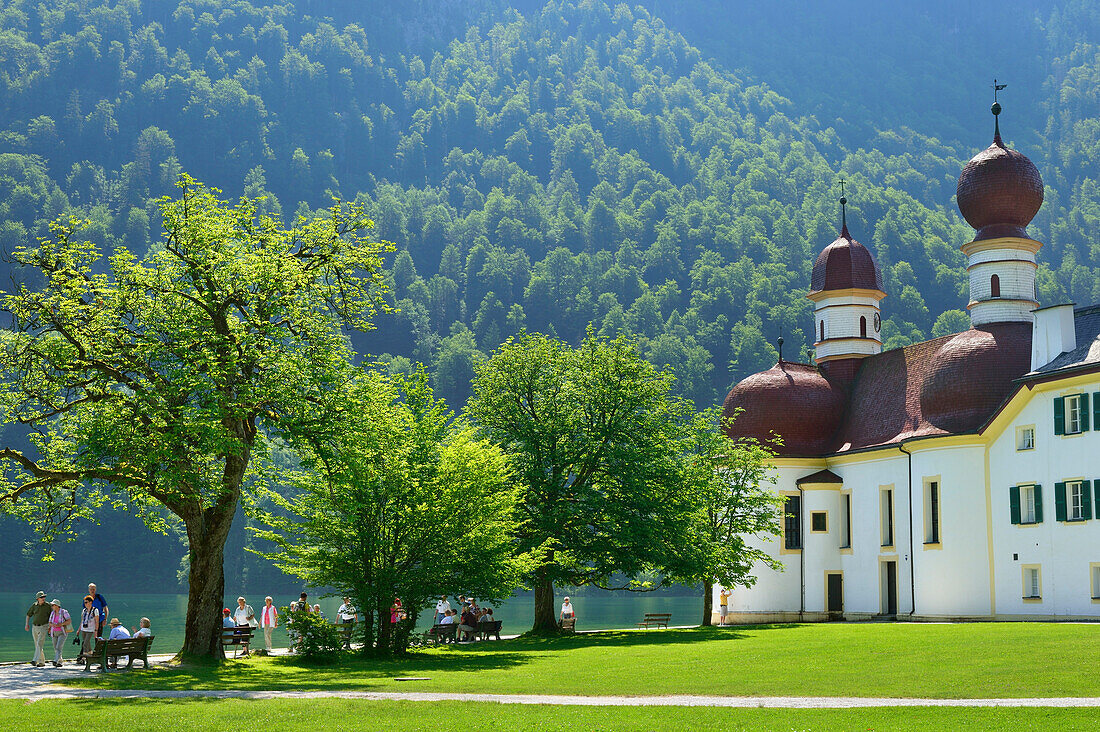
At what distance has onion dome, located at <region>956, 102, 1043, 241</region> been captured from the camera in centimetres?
4812

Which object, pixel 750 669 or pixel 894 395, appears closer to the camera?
pixel 750 669

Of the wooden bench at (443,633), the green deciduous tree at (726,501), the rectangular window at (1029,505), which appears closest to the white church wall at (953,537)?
the rectangular window at (1029,505)

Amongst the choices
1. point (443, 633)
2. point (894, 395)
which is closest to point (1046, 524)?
point (894, 395)

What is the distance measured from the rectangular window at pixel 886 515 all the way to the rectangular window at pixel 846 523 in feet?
8.18

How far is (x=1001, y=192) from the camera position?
48094mm

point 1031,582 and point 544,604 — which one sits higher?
point 1031,582

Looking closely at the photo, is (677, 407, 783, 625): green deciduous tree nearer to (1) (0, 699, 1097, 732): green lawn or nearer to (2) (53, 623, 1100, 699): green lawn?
(2) (53, 623, 1100, 699): green lawn

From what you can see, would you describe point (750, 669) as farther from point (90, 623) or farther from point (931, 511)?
point (931, 511)

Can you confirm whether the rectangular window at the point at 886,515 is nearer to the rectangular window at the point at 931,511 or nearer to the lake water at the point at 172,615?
the rectangular window at the point at 931,511

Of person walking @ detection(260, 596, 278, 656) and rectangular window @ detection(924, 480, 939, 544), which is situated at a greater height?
rectangular window @ detection(924, 480, 939, 544)

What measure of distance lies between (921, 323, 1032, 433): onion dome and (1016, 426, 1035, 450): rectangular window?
1.96 metres

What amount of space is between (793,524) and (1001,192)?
16.3 meters

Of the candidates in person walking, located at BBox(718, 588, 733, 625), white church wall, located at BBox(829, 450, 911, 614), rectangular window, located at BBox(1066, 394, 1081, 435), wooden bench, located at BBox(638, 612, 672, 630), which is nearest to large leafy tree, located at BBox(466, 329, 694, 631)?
wooden bench, located at BBox(638, 612, 672, 630)

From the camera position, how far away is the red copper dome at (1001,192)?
48125 mm
